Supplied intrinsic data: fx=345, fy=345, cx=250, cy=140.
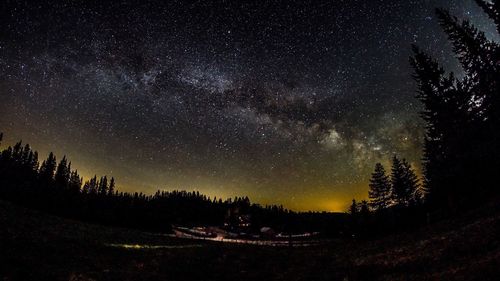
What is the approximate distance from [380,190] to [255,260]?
50.0 m

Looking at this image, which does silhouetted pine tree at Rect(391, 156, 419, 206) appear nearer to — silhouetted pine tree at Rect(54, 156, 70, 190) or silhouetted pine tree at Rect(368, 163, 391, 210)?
silhouetted pine tree at Rect(368, 163, 391, 210)

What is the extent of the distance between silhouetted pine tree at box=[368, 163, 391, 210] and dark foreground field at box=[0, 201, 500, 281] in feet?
146

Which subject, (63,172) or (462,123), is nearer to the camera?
(462,123)

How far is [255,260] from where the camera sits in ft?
98.2

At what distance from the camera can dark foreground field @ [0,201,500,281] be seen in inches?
627

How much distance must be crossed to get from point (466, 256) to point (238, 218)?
309 ft

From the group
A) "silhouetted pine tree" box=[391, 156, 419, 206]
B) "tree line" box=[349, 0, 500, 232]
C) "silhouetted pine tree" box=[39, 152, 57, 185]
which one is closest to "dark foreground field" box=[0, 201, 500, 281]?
"tree line" box=[349, 0, 500, 232]

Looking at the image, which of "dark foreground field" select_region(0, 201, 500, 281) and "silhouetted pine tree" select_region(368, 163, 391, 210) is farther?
"silhouetted pine tree" select_region(368, 163, 391, 210)

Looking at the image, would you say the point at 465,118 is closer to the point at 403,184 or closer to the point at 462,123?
the point at 462,123

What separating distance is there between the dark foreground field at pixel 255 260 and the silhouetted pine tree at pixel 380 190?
44415mm

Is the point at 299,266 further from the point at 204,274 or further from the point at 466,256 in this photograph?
the point at 466,256

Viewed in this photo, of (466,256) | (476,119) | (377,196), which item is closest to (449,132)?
(476,119)

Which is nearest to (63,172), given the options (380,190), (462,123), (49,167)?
(49,167)

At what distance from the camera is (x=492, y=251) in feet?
47.8
